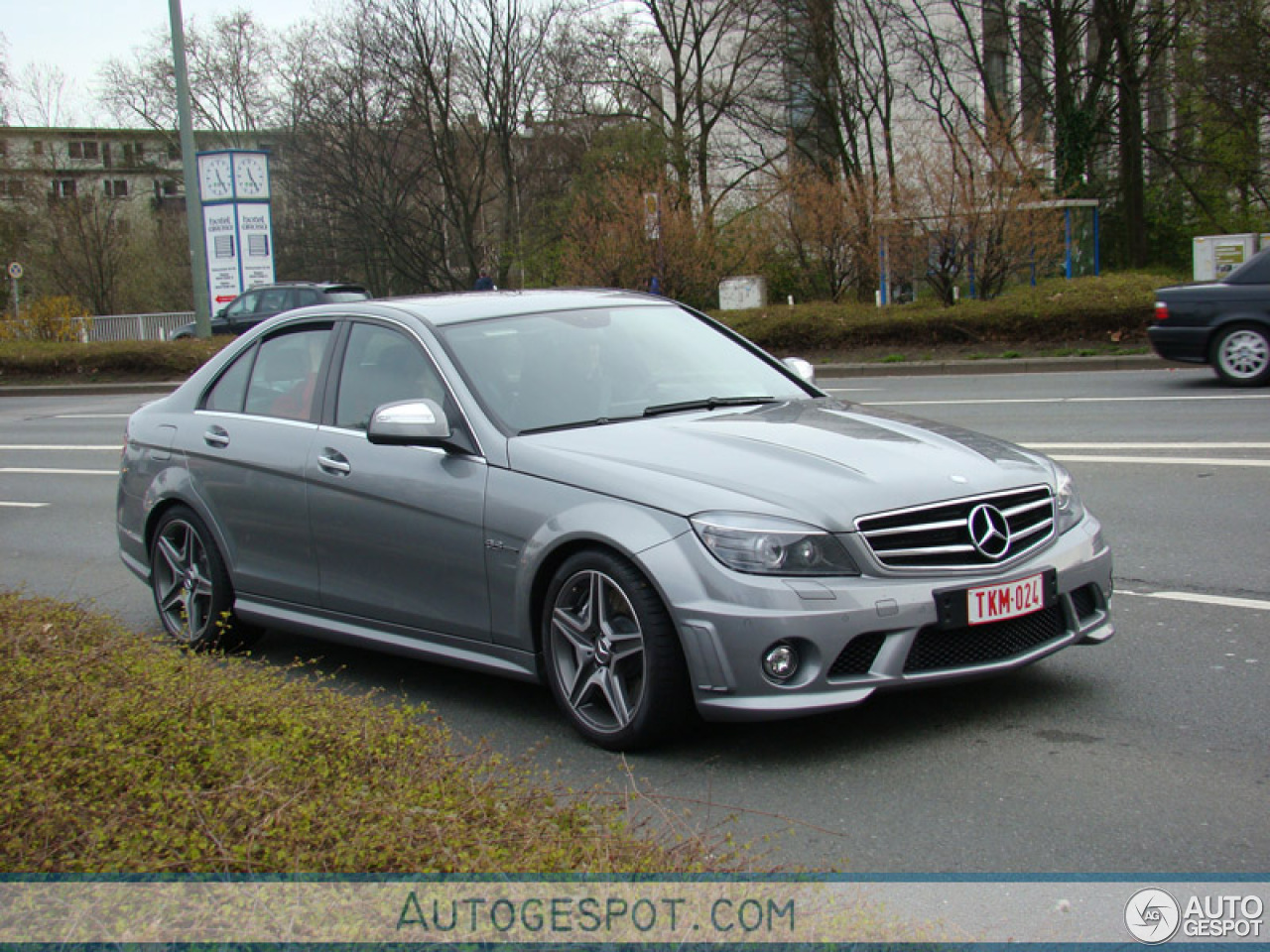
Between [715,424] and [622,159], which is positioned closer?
[715,424]

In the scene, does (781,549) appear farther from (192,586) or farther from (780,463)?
(192,586)

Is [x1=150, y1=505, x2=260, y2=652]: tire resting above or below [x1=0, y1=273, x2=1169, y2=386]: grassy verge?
below

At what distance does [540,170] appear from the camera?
4734cm

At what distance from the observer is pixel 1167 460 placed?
34.6 feet

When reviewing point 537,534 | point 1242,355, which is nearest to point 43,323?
point 1242,355

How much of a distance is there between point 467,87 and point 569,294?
40447 millimetres

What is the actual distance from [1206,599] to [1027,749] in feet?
7.57

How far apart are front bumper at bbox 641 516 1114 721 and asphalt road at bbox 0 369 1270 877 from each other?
264mm

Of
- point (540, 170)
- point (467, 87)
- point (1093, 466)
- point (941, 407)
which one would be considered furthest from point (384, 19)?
point (1093, 466)

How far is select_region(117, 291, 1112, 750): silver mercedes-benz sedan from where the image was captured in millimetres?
4609

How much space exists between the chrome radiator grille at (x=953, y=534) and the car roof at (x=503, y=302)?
2.19 metres

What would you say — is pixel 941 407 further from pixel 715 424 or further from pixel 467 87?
pixel 467 87

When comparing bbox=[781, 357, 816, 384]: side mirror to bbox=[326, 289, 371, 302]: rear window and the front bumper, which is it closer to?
the front bumper

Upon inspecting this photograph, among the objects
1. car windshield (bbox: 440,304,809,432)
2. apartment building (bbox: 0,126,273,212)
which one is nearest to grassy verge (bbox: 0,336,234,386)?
car windshield (bbox: 440,304,809,432)
